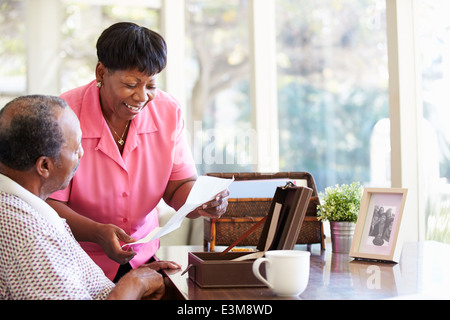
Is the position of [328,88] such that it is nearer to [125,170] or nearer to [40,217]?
[125,170]

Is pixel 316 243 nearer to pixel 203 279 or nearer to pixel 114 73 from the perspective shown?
pixel 203 279

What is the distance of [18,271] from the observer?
1.18 metres

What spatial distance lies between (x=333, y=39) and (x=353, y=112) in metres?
0.82

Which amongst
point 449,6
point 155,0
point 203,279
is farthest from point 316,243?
point 155,0

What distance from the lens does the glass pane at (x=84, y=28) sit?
4973 mm

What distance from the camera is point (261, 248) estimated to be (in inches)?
64.6

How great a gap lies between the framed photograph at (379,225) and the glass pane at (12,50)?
11.9 ft

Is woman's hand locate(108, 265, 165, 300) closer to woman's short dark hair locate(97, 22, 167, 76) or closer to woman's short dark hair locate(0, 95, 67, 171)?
woman's short dark hair locate(0, 95, 67, 171)

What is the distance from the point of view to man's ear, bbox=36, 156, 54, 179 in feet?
4.55

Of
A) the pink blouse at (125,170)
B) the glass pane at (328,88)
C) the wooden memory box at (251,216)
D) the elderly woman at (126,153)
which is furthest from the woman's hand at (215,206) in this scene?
the glass pane at (328,88)

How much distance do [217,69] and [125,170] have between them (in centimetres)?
445

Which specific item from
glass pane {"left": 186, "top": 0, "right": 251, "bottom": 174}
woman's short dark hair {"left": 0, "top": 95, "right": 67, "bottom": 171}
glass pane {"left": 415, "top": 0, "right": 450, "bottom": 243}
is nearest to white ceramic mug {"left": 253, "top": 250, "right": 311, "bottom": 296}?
woman's short dark hair {"left": 0, "top": 95, "right": 67, "bottom": 171}

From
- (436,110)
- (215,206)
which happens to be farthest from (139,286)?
(436,110)

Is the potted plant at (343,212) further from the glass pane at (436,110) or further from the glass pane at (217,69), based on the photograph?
the glass pane at (217,69)
